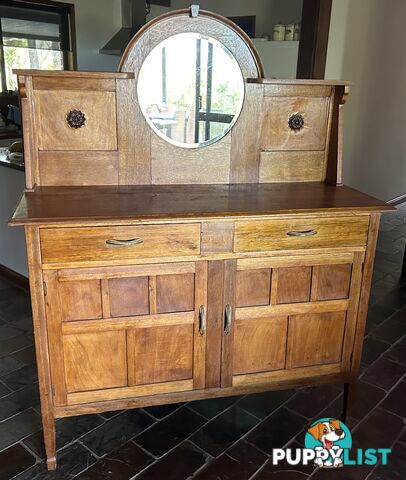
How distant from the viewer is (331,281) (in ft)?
5.82

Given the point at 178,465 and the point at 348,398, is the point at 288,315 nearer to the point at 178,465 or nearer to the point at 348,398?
the point at 348,398

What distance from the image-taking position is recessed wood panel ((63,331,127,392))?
5.26 feet

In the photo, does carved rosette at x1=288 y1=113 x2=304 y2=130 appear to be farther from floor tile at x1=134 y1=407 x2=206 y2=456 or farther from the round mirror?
floor tile at x1=134 y1=407 x2=206 y2=456

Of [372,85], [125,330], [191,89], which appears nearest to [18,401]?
[125,330]

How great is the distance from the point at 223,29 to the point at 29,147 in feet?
2.72

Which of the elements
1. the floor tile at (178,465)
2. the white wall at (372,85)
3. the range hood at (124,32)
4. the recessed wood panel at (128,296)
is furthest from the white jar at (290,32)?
the floor tile at (178,465)

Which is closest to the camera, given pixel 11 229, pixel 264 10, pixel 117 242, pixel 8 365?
pixel 117 242

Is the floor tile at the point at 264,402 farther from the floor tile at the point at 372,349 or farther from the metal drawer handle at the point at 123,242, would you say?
the metal drawer handle at the point at 123,242

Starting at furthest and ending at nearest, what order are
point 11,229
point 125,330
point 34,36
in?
point 34,36 < point 11,229 < point 125,330

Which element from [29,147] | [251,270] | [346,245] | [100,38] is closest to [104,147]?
[29,147]

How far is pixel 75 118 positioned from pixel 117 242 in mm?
558

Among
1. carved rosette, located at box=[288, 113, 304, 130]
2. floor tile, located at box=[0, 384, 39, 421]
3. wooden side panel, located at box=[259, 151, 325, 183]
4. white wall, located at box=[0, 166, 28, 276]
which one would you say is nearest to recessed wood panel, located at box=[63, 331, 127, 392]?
floor tile, located at box=[0, 384, 39, 421]

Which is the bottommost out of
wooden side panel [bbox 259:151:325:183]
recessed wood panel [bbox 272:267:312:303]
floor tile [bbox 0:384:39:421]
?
floor tile [bbox 0:384:39:421]

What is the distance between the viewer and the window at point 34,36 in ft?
18.0
